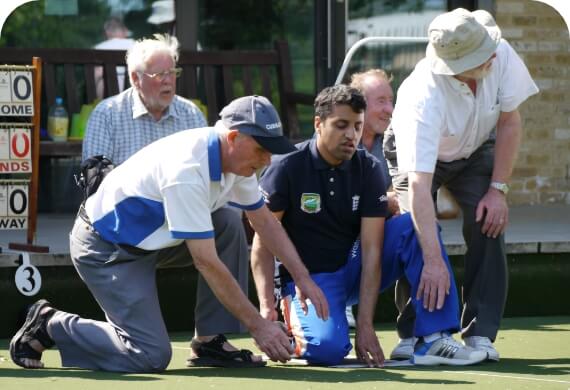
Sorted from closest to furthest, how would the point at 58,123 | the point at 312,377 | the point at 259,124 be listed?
the point at 259,124, the point at 312,377, the point at 58,123

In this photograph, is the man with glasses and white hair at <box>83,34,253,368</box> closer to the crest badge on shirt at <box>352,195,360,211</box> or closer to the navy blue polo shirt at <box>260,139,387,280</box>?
the navy blue polo shirt at <box>260,139,387,280</box>

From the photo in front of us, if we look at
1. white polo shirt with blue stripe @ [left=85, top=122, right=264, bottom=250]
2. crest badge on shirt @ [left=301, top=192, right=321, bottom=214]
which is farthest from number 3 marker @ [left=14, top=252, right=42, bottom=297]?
crest badge on shirt @ [left=301, top=192, right=321, bottom=214]

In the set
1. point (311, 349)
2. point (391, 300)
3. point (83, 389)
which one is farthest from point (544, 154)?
point (83, 389)

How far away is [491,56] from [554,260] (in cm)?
189

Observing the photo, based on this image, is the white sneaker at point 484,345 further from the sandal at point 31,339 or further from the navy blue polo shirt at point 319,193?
the sandal at point 31,339

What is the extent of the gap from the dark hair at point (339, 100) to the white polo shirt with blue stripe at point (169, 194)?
0.40 meters

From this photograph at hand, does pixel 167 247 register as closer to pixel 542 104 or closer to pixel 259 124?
pixel 259 124

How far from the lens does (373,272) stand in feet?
15.4

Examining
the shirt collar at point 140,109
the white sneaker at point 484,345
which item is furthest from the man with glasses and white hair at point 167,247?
the shirt collar at point 140,109

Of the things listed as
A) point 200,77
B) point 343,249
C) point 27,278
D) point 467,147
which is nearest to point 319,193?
point 343,249

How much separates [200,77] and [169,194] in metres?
3.66

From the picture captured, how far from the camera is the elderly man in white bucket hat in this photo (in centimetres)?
456

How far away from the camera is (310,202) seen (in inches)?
189

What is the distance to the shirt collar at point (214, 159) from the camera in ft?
13.8
